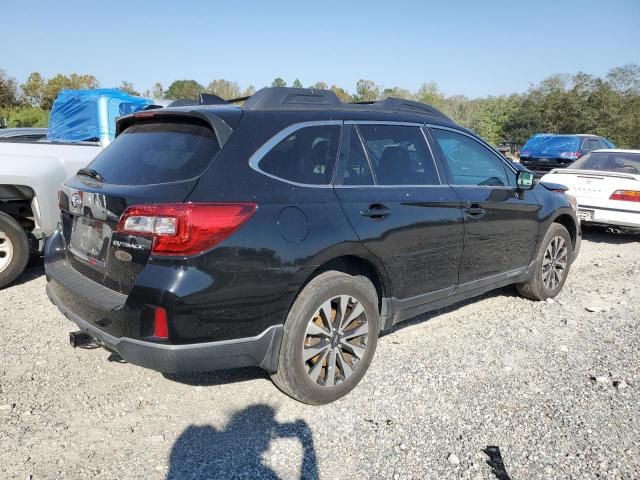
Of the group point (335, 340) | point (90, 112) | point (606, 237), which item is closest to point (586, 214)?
point (606, 237)

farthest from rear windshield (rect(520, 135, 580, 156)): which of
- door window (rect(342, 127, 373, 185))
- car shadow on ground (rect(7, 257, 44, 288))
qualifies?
car shadow on ground (rect(7, 257, 44, 288))

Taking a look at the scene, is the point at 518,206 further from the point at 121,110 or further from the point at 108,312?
the point at 121,110

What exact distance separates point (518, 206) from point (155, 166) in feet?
10.5

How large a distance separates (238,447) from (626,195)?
286 inches

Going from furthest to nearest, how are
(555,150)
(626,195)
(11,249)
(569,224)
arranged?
1. (555,150)
2. (626,195)
3. (569,224)
4. (11,249)

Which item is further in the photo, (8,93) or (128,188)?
(8,93)

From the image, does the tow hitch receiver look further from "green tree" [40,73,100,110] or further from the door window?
"green tree" [40,73,100,110]

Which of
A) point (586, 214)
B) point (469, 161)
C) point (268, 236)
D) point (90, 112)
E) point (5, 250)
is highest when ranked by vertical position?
point (90, 112)

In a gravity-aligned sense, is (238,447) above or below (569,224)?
below

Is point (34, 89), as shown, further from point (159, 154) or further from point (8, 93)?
point (159, 154)

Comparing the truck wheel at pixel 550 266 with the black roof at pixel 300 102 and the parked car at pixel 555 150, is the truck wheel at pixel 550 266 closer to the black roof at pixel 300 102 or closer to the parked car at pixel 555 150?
the black roof at pixel 300 102

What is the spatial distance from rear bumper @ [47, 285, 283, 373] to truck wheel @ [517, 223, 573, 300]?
10.6 feet

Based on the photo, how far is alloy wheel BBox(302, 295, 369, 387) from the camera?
3094 mm

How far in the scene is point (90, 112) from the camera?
11.3 m
